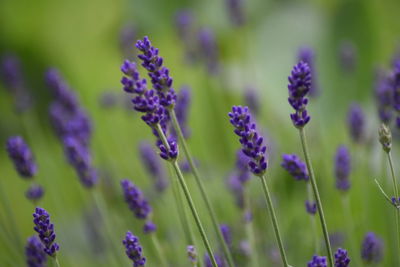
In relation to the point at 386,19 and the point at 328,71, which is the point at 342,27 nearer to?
the point at 328,71

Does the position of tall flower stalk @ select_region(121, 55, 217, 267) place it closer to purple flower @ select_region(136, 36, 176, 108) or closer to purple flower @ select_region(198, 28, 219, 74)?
purple flower @ select_region(136, 36, 176, 108)

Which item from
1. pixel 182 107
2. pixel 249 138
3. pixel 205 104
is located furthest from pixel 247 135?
pixel 205 104

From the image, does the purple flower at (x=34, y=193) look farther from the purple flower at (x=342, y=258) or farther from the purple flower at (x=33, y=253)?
the purple flower at (x=342, y=258)

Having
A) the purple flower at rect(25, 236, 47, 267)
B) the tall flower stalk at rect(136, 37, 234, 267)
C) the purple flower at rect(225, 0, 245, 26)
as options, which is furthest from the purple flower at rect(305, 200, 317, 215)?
the purple flower at rect(225, 0, 245, 26)

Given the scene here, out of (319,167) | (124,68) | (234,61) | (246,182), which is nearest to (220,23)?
(234,61)

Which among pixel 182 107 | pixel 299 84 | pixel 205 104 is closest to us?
pixel 299 84

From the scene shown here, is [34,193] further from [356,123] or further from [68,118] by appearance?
[356,123]

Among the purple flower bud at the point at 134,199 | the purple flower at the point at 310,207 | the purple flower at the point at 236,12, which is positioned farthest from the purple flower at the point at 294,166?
the purple flower at the point at 236,12
